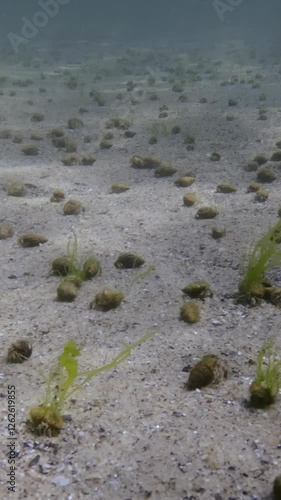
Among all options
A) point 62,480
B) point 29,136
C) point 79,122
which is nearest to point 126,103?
point 79,122

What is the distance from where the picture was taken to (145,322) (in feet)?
11.2

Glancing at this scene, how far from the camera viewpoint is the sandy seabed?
7.11 feet

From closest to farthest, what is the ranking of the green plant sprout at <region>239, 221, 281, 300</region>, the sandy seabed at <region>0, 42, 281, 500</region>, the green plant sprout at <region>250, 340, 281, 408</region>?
the sandy seabed at <region>0, 42, 281, 500</region>
the green plant sprout at <region>250, 340, 281, 408</region>
the green plant sprout at <region>239, 221, 281, 300</region>

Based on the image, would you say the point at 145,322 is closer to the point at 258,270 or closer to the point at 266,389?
the point at 258,270

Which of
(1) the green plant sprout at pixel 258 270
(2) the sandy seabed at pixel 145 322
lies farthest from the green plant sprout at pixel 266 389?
(1) the green plant sprout at pixel 258 270

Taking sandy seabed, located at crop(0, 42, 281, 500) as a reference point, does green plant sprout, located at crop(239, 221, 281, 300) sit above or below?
above

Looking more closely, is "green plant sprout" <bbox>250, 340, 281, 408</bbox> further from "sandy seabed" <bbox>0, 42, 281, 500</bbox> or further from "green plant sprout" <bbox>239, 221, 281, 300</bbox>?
"green plant sprout" <bbox>239, 221, 281, 300</bbox>

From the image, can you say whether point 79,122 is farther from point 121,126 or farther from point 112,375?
point 112,375

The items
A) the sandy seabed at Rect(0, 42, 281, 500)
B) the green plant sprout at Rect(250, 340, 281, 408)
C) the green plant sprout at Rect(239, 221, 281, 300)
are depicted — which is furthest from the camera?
the green plant sprout at Rect(239, 221, 281, 300)

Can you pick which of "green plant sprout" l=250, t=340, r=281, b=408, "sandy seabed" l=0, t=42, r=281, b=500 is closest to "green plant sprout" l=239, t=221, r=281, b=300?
"sandy seabed" l=0, t=42, r=281, b=500

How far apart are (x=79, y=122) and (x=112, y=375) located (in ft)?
25.3

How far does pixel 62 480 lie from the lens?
83.8 inches

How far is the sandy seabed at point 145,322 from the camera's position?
2.17 metres

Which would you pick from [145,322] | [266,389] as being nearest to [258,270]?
[145,322]
